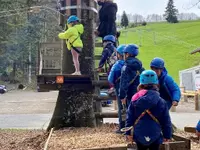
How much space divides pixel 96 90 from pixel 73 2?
7.46 ft

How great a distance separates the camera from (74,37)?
10133mm

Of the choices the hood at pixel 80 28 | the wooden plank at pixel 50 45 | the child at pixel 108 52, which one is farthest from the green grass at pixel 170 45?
the hood at pixel 80 28

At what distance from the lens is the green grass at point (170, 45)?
176ft

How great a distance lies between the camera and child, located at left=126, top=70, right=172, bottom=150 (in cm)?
539

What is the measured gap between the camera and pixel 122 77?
7.53 metres

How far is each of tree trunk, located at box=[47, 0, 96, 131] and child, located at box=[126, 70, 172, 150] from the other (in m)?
4.56

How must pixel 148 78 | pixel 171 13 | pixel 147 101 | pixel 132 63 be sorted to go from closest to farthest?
pixel 147 101, pixel 148 78, pixel 132 63, pixel 171 13

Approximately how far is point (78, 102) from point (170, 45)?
6135 cm

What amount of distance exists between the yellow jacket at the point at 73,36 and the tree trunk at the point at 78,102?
306mm

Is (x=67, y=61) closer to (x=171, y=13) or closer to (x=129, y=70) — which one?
(x=129, y=70)

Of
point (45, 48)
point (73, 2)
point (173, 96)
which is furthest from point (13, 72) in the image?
point (173, 96)

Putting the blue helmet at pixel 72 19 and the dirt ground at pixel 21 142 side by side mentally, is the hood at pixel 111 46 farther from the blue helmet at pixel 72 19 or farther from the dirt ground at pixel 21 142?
the dirt ground at pixel 21 142

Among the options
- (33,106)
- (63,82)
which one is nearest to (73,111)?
(63,82)

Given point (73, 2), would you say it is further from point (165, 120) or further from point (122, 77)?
point (165, 120)
